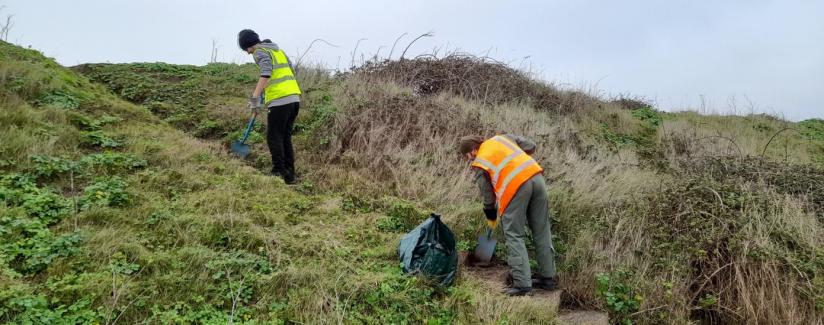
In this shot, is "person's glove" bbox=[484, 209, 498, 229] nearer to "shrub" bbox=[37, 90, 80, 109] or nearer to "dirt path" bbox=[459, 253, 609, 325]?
"dirt path" bbox=[459, 253, 609, 325]

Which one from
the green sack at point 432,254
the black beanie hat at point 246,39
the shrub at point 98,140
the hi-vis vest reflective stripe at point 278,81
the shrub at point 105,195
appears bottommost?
the green sack at point 432,254

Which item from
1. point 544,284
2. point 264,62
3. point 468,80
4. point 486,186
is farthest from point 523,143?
point 468,80

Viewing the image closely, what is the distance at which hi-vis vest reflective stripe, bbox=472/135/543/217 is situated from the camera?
13.5 feet

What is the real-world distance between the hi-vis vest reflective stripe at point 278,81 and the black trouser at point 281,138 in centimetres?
14

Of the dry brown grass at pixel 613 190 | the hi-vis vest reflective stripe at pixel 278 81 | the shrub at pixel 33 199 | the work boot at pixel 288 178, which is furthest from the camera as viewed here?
the work boot at pixel 288 178

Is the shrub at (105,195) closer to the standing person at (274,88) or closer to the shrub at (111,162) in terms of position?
the shrub at (111,162)

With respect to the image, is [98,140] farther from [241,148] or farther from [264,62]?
[264,62]

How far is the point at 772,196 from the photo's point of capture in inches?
200

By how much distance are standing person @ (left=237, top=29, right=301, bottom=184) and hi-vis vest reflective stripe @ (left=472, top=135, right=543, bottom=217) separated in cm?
263

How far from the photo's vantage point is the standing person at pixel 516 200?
13.6 feet

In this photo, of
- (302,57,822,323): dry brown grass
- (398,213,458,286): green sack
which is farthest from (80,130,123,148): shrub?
(398,213,458,286): green sack

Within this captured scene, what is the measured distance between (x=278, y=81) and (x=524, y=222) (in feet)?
10.7

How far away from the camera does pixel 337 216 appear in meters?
5.14

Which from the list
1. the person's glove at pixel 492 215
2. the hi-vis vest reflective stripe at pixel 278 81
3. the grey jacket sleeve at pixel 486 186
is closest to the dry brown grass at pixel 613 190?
the person's glove at pixel 492 215
